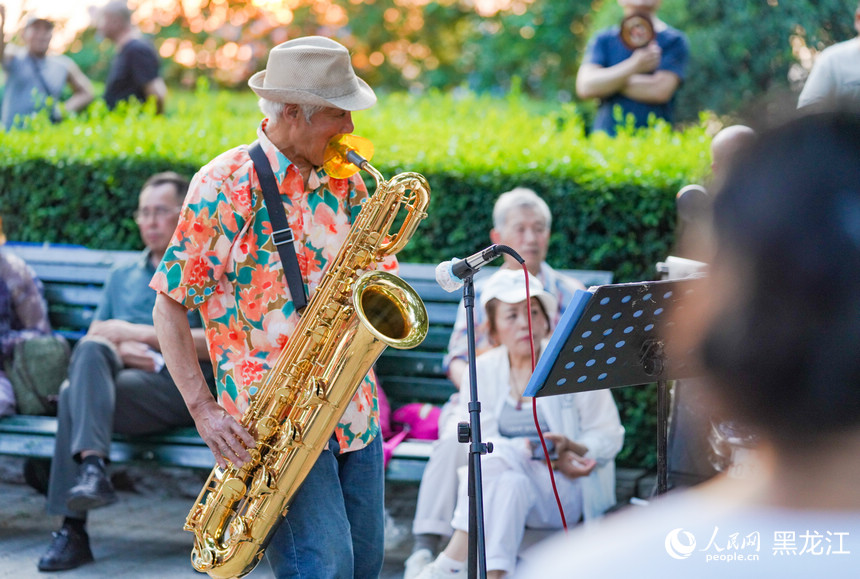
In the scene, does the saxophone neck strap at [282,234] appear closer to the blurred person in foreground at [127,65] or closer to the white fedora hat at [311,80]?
the white fedora hat at [311,80]

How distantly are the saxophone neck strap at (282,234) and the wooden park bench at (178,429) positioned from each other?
1884mm

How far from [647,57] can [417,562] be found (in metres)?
3.82

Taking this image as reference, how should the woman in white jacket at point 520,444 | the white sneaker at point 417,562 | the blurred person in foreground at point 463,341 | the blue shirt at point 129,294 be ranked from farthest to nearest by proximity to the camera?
the blue shirt at point 129,294
the blurred person in foreground at point 463,341
the white sneaker at point 417,562
the woman in white jacket at point 520,444

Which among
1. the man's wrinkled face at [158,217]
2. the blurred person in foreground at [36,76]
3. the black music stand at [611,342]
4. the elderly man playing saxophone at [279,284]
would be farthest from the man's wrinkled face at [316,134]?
the blurred person in foreground at [36,76]

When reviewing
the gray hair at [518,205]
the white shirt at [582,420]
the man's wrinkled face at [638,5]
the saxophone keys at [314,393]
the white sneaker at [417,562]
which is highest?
the man's wrinkled face at [638,5]

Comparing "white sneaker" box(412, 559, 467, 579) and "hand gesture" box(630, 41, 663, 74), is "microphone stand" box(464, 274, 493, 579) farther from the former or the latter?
"hand gesture" box(630, 41, 663, 74)

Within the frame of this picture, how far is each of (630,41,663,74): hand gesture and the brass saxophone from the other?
4088 millimetres

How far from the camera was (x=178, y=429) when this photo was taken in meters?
4.95

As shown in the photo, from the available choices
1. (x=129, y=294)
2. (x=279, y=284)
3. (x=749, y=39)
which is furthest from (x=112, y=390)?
(x=749, y=39)

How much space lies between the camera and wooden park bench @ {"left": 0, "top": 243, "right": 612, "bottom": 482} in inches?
189

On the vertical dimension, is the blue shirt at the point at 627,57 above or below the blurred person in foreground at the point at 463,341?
above

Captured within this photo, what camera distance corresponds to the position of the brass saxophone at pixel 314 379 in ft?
9.75

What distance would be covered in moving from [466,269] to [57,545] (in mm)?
2739

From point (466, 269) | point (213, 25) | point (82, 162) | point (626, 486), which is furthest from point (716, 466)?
point (213, 25)
